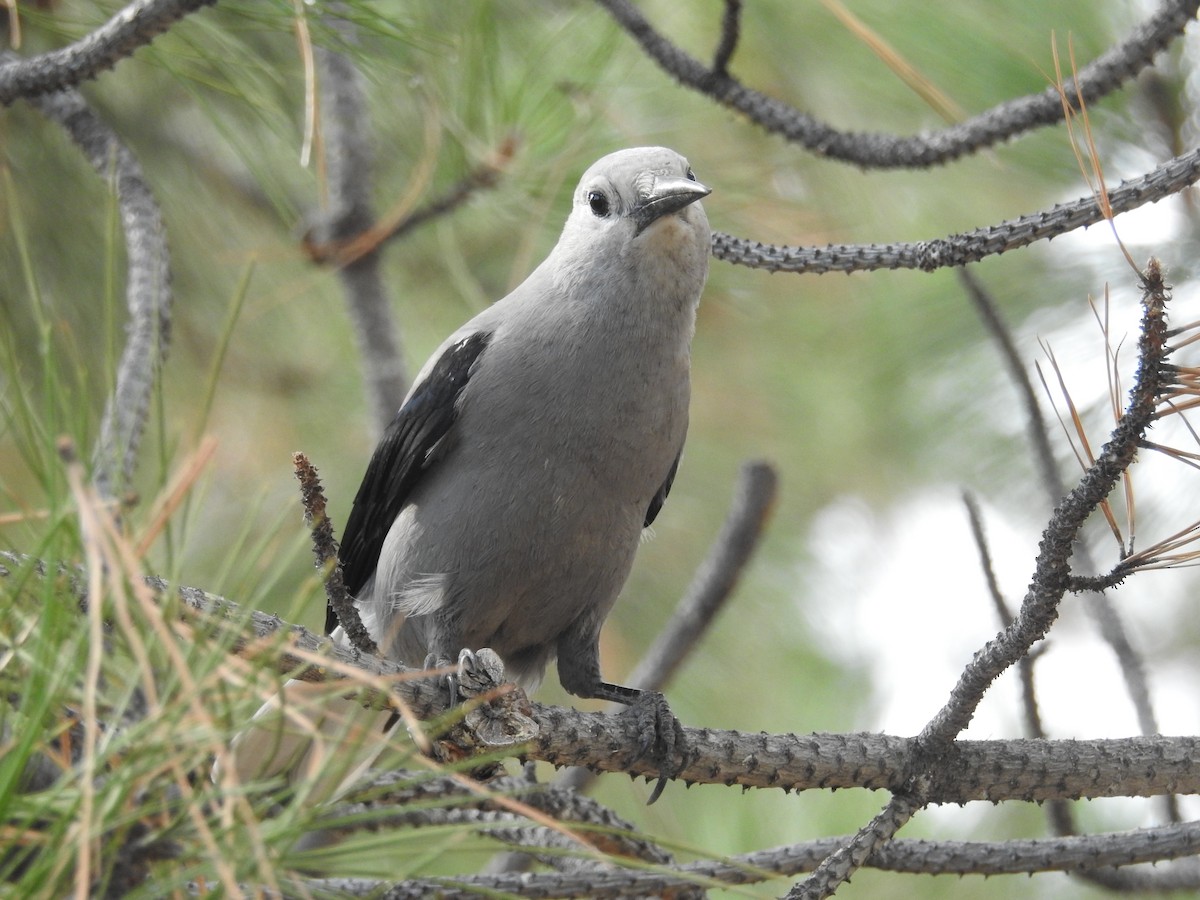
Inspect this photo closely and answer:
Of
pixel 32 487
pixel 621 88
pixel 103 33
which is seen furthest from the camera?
pixel 621 88

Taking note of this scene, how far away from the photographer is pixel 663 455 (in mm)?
2750

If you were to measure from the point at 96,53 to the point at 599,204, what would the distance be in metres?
1.12

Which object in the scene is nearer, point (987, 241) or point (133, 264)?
point (987, 241)

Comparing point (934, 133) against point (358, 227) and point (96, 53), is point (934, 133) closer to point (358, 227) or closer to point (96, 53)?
point (96, 53)

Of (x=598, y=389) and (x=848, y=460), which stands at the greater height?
(x=848, y=460)

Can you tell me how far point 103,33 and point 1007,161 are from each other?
2591mm

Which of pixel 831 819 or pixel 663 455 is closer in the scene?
pixel 663 455

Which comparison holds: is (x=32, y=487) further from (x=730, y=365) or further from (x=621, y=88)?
(x=730, y=365)

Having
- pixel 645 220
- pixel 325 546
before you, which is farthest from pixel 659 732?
pixel 645 220

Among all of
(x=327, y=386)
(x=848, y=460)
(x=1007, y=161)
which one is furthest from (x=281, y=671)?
(x=848, y=460)

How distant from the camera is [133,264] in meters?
2.59

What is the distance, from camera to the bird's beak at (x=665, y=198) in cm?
258

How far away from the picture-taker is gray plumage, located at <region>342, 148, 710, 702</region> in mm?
Result: 2633

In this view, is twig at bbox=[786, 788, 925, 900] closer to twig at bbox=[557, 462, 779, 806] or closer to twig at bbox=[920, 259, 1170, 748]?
twig at bbox=[920, 259, 1170, 748]
